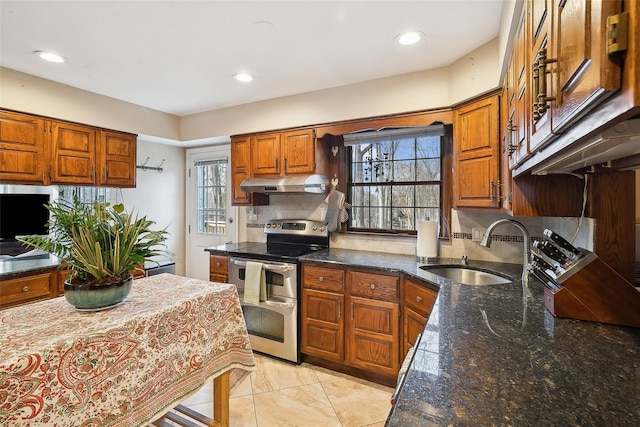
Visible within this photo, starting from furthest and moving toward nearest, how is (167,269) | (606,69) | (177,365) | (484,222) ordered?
(167,269), (484,222), (177,365), (606,69)

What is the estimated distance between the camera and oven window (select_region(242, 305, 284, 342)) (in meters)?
2.85

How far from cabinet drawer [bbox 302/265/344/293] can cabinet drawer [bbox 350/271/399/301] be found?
0.11m

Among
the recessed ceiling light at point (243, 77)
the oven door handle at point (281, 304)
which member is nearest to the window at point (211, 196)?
the recessed ceiling light at point (243, 77)

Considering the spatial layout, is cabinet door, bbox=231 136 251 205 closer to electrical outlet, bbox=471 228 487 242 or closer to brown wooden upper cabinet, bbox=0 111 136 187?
brown wooden upper cabinet, bbox=0 111 136 187

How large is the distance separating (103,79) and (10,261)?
1.75 metres

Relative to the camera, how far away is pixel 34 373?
3.43 feet

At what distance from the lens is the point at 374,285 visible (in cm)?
246

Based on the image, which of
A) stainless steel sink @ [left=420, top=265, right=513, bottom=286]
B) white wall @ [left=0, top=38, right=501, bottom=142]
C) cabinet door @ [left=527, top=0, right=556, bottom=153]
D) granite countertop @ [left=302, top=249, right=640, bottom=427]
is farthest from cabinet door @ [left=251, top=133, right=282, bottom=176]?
cabinet door @ [left=527, top=0, right=556, bottom=153]

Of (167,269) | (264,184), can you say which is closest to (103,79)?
(264,184)

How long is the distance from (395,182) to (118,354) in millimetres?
2516

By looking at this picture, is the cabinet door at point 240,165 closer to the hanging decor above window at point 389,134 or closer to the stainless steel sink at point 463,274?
the hanging decor above window at point 389,134

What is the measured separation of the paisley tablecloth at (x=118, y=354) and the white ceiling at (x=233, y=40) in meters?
1.61

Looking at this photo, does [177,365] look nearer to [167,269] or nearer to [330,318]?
[330,318]

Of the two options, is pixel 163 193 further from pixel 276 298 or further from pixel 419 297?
pixel 419 297
